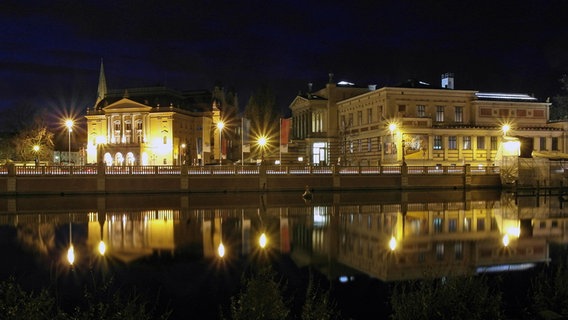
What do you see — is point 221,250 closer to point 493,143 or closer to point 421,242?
point 421,242

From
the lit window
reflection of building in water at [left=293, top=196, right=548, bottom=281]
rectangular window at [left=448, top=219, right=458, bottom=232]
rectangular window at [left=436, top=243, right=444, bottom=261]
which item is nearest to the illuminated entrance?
the lit window

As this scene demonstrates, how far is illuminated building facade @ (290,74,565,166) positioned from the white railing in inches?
147

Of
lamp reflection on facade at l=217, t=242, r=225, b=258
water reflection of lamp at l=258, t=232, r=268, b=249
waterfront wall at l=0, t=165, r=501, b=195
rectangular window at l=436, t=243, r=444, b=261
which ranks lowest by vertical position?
water reflection of lamp at l=258, t=232, r=268, b=249

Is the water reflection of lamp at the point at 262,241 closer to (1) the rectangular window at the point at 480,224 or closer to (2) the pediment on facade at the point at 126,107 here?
(1) the rectangular window at the point at 480,224

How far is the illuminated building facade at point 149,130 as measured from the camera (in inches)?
3757

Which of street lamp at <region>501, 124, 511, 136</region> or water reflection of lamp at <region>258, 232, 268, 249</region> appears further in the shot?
street lamp at <region>501, 124, 511, 136</region>

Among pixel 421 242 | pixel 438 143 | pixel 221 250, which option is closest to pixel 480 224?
pixel 421 242

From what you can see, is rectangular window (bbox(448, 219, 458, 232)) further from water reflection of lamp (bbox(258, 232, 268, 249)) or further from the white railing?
the white railing

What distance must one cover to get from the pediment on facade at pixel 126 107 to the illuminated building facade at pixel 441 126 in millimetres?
39719

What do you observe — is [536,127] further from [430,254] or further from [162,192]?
[430,254]

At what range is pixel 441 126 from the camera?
234 feet

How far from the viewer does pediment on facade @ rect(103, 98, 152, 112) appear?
96750mm

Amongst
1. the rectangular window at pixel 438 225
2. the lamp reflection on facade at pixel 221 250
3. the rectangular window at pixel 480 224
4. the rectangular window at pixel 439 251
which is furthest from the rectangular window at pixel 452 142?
the lamp reflection on facade at pixel 221 250

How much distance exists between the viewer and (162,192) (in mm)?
57469
